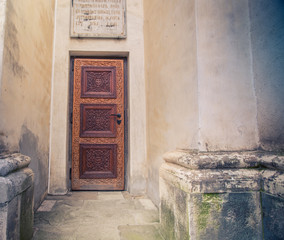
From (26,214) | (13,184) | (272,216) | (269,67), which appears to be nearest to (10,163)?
(13,184)

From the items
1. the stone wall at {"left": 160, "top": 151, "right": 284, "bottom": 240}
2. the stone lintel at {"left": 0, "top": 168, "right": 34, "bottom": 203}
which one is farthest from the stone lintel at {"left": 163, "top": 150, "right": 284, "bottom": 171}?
the stone lintel at {"left": 0, "top": 168, "right": 34, "bottom": 203}

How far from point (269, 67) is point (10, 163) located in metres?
1.70

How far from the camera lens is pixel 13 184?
3.98 ft

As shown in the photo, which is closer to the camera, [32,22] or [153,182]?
[32,22]

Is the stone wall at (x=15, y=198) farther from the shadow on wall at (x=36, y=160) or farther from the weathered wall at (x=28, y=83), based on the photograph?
the shadow on wall at (x=36, y=160)

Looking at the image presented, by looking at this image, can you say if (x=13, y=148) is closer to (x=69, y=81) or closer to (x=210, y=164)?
(x=210, y=164)

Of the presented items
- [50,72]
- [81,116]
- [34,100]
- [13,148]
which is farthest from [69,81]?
[13,148]

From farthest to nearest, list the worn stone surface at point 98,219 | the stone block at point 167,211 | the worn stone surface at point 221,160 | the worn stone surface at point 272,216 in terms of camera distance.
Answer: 1. the worn stone surface at point 98,219
2. the stone block at point 167,211
3. the worn stone surface at point 221,160
4. the worn stone surface at point 272,216

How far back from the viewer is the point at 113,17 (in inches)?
121

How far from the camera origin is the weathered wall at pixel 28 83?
4.69 feet

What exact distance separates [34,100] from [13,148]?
0.74 m

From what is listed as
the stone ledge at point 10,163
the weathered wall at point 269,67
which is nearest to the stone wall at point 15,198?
the stone ledge at point 10,163

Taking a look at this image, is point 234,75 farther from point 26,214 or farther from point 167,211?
point 26,214

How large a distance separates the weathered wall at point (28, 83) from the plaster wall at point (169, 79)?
121 centimetres
